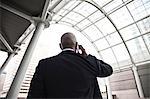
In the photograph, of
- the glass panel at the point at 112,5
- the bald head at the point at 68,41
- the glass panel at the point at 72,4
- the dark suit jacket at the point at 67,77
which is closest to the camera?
the dark suit jacket at the point at 67,77

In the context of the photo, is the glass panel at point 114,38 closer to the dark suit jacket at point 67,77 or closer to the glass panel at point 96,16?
the glass panel at point 96,16

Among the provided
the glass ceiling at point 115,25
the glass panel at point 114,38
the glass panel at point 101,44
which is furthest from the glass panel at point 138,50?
the glass panel at point 101,44

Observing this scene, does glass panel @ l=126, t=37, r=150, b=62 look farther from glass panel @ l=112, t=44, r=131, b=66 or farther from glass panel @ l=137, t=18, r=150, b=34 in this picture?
glass panel @ l=137, t=18, r=150, b=34

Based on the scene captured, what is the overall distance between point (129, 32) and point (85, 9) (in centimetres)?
663

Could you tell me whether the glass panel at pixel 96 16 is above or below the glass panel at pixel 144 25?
above

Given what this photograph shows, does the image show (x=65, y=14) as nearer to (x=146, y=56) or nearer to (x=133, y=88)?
(x=146, y=56)

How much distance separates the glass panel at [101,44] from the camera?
23609mm

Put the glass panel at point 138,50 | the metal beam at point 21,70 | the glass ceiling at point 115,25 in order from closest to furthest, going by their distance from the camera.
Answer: the metal beam at point 21,70, the glass ceiling at point 115,25, the glass panel at point 138,50

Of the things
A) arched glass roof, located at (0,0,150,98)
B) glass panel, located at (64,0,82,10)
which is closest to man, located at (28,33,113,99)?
arched glass roof, located at (0,0,150,98)

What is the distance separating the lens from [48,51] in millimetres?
30078

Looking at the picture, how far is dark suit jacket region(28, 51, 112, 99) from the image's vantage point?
6.72ft

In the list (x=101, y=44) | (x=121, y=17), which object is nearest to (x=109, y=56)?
(x=101, y=44)

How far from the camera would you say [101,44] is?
24250 mm

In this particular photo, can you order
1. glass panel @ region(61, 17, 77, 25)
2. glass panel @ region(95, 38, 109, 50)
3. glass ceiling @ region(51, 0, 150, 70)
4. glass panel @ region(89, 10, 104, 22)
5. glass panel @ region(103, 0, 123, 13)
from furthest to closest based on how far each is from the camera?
glass panel @ region(95, 38, 109, 50), glass panel @ region(61, 17, 77, 25), glass panel @ region(89, 10, 104, 22), glass ceiling @ region(51, 0, 150, 70), glass panel @ region(103, 0, 123, 13)
